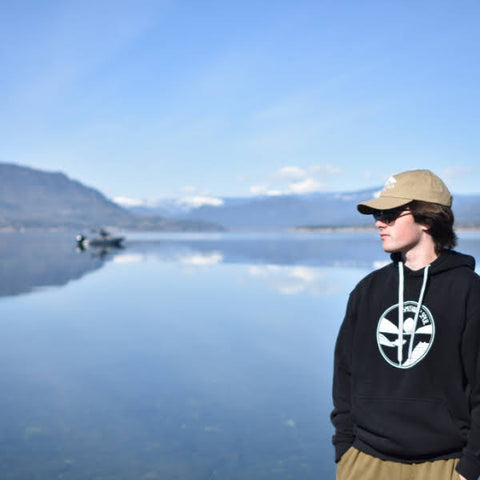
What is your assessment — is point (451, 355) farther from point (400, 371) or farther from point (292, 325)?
point (292, 325)

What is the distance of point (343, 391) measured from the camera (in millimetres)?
3186

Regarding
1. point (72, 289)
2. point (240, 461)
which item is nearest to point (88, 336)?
point (240, 461)

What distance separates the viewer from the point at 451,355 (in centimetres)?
279

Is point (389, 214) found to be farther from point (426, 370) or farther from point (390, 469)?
point (390, 469)

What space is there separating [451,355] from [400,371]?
0.92 ft

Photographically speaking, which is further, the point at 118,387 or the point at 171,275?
the point at 171,275

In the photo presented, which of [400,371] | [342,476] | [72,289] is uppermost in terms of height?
[400,371]

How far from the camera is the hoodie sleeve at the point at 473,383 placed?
8.90ft

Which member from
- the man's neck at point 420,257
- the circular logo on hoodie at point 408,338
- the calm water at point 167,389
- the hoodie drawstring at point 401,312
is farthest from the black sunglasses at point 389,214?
the calm water at point 167,389

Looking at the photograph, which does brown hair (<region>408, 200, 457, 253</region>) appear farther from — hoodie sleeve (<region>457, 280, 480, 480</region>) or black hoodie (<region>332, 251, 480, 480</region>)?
hoodie sleeve (<region>457, 280, 480, 480</region>)

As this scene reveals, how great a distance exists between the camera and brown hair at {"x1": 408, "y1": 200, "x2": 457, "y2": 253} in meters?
2.94

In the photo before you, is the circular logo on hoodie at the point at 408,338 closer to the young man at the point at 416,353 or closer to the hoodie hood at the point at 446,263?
the young man at the point at 416,353

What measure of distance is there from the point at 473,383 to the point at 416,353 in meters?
0.33

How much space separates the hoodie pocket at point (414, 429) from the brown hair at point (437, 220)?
34.5 inches
